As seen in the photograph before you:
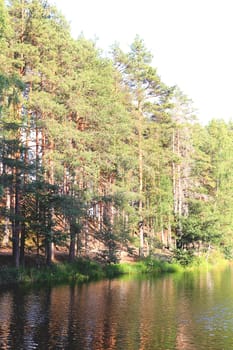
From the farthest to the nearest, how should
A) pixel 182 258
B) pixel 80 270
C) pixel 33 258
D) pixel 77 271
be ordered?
1. pixel 182 258
2. pixel 80 270
3. pixel 77 271
4. pixel 33 258

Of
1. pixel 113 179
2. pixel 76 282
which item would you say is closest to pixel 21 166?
pixel 76 282

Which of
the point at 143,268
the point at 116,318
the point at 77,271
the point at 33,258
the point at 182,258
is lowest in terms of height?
the point at 116,318

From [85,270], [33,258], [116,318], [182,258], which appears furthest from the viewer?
[182,258]

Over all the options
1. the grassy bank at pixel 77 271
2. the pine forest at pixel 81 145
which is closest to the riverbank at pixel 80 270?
the grassy bank at pixel 77 271

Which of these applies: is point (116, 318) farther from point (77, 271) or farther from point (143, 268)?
point (143, 268)

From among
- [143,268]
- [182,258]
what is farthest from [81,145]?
[182,258]

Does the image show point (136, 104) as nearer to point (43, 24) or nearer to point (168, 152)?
point (168, 152)

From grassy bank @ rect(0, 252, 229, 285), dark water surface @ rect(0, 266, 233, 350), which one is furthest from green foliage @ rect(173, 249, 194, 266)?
dark water surface @ rect(0, 266, 233, 350)

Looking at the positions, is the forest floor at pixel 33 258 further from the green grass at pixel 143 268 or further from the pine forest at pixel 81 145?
the green grass at pixel 143 268

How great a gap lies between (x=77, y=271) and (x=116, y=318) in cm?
1489

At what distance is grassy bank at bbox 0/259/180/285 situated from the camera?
99.2 ft

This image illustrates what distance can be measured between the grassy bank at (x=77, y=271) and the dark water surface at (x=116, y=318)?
7.38 ft

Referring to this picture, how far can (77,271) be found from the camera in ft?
116

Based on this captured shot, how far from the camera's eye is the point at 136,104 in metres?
48.6
